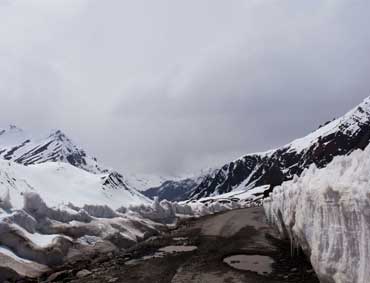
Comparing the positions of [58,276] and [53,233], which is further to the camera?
[53,233]

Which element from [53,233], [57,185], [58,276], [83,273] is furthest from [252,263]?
[57,185]

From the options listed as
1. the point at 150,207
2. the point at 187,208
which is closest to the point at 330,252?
the point at 150,207

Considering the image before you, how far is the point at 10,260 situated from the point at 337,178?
2140cm

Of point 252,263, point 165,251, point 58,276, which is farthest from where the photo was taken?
point 165,251

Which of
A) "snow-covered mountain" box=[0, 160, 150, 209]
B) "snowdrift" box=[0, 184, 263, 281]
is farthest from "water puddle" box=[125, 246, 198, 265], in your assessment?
"snow-covered mountain" box=[0, 160, 150, 209]

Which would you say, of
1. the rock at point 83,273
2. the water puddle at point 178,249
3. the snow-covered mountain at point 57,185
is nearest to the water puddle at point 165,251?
the water puddle at point 178,249

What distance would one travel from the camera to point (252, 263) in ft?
109

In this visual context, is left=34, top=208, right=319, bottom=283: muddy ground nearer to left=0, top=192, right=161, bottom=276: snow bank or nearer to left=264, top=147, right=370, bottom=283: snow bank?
left=0, top=192, right=161, bottom=276: snow bank

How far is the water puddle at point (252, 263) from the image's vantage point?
30720 mm

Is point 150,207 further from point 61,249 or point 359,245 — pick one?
point 359,245

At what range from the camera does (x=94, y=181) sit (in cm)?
7156

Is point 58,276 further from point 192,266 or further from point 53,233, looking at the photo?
point 192,266

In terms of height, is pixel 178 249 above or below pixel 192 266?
above

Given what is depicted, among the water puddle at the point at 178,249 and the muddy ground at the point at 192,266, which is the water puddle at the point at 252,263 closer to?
the muddy ground at the point at 192,266
